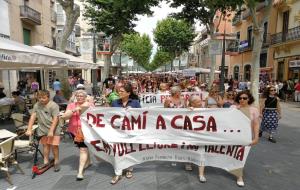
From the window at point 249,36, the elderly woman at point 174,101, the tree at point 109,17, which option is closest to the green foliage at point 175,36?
the window at point 249,36

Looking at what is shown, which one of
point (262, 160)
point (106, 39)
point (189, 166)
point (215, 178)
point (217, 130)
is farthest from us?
point (106, 39)

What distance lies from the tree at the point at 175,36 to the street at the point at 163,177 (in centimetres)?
3152

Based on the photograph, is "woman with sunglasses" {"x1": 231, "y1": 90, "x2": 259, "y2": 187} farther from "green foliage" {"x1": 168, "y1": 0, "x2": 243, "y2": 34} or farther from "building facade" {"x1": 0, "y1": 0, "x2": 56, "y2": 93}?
"building facade" {"x1": 0, "y1": 0, "x2": 56, "y2": 93}

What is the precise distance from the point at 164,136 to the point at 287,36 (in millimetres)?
21230

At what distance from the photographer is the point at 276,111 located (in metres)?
7.41

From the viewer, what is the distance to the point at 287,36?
73.5 feet

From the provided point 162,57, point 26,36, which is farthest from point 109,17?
point 162,57

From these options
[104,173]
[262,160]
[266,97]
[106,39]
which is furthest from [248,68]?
[104,173]

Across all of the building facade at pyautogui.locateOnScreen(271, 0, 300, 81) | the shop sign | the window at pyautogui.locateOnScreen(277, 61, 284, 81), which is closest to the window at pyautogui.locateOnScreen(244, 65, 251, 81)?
the building facade at pyautogui.locateOnScreen(271, 0, 300, 81)

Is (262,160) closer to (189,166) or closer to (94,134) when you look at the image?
(189,166)

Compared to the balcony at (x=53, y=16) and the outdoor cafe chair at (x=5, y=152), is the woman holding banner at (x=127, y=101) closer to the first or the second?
the outdoor cafe chair at (x=5, y=152)

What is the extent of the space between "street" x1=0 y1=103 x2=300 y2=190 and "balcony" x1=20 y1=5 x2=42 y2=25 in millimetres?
20438

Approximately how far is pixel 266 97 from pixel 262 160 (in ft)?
7.18

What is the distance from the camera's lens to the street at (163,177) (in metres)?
4.62
